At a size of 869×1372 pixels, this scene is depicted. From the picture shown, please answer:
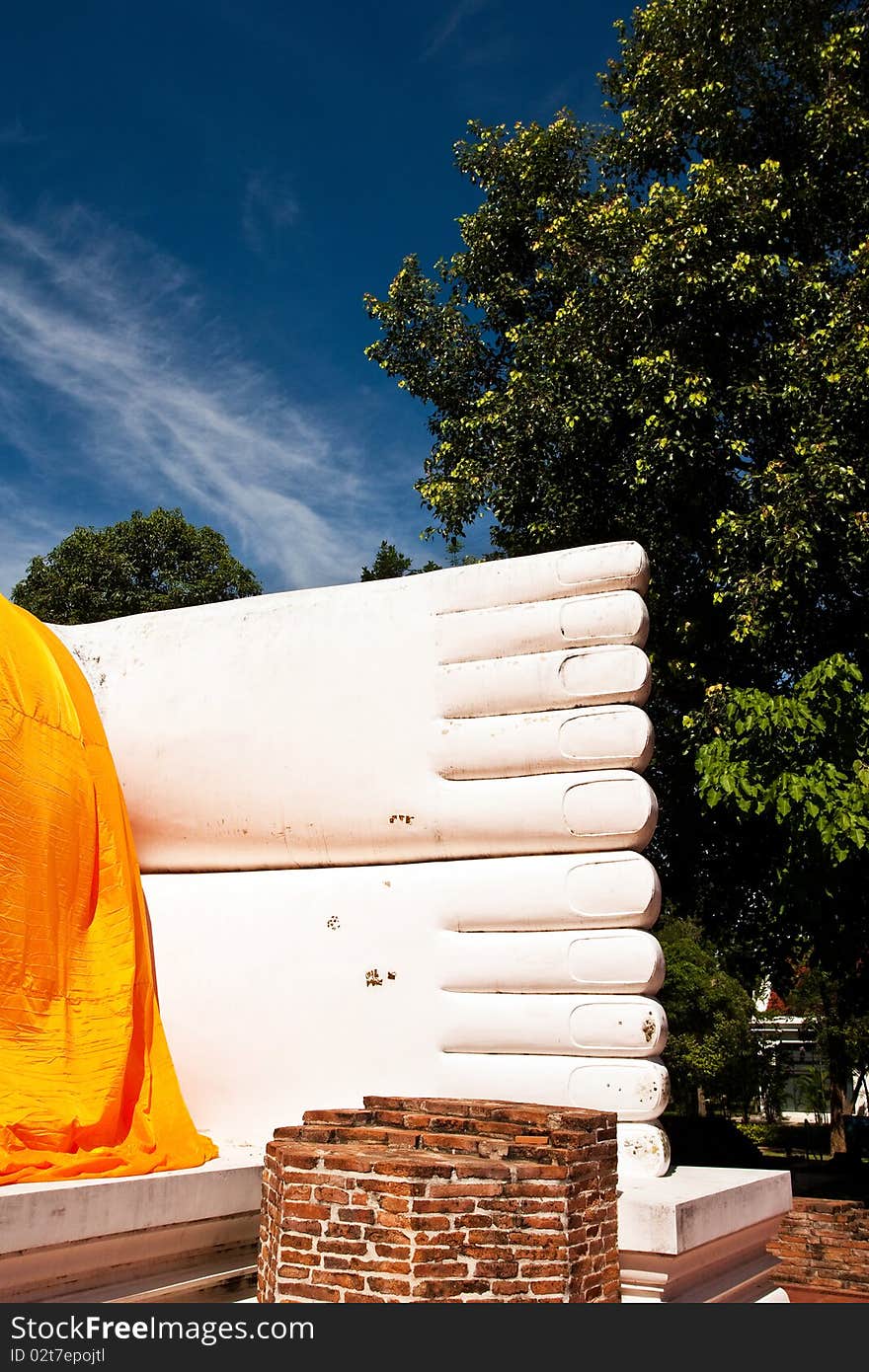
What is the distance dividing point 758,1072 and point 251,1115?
14925 millimetres

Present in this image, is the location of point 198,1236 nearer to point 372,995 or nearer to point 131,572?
point 372,995

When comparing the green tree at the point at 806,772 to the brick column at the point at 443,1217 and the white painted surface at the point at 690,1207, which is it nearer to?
the white painted surface at the point at 690,1207

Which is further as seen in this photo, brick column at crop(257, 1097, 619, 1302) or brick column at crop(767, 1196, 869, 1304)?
brick column at crop(767, 1196, 869, 1304)

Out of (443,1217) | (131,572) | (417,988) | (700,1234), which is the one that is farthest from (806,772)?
(131,572)

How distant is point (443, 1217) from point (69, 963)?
5.13 ft

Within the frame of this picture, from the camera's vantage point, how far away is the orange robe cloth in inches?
126

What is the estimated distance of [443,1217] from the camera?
102 inches

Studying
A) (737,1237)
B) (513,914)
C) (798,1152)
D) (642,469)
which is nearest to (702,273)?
(642,469)

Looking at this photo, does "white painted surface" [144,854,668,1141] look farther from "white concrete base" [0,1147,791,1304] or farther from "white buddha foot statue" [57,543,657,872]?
"white concrete base" [0,1147,791,1304]

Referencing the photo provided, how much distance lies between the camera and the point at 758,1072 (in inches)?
677

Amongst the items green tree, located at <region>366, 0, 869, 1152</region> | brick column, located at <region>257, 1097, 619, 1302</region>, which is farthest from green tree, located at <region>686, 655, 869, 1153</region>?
brick column, located at <region>257, 1097, 619, 1302</region>

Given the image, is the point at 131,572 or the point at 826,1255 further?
the point at 131,572
